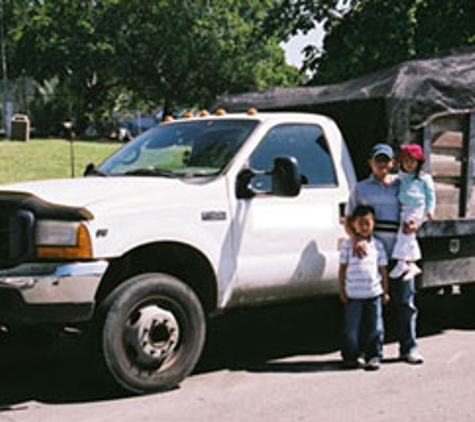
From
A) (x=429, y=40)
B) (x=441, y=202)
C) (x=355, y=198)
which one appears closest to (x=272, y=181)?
(x=355, y=198)

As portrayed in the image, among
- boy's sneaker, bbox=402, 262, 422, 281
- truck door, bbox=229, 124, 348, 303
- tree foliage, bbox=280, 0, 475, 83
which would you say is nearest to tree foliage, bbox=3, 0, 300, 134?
tree foliage, bbox=280, 0, 475, 83

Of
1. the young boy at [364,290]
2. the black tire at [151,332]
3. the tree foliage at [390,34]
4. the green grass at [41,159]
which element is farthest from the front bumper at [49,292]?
the green grass at [41,159]

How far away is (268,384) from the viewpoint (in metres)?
5.56

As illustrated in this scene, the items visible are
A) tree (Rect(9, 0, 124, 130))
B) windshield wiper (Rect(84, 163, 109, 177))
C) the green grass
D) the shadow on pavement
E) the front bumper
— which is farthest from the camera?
tree (Rect(9, 0, 124, 130))

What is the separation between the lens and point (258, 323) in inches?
307

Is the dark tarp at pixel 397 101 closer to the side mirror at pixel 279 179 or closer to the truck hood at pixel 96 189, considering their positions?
the side mirror at pixel 279 179

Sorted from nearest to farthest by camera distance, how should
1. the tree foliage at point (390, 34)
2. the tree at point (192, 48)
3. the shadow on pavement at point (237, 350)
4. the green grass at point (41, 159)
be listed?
the shadow on pavement at point (237, 350), the tree foliage at point (390, 34), the green grass at point (41, 159), the tree at point (192, 48)

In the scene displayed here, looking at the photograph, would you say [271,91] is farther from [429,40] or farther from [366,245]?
[429,40]

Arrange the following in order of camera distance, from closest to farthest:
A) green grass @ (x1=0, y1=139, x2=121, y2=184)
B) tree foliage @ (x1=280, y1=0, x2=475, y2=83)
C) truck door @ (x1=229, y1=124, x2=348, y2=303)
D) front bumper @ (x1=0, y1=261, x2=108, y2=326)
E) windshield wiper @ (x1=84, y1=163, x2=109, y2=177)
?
front bumper @ (x1=0, y1=261, x2=108, y2=326) < truck door @ (x1=229, y1=124, x2=348, y2=303) < windshield wiper @ (x1=84, y1=163, x2=109, y2=177) < tree foliage @ (x1=280, y1=0, x2=475, y2=83) < green grass @ (x1=0, y1=139, x2=121, y2=184)

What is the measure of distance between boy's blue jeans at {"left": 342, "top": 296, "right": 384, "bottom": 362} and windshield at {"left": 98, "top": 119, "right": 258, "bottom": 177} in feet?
4.71

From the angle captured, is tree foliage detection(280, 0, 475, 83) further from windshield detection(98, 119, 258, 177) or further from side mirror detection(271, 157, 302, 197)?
side mirror detection(271, 157, 302, 197)

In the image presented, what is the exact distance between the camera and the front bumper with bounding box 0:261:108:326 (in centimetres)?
486

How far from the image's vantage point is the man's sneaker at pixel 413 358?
6.04 meters

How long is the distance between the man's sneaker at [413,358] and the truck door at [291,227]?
2.51 feet
